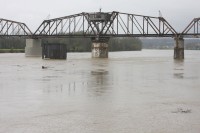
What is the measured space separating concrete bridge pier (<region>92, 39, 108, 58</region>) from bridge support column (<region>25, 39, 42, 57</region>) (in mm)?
19963

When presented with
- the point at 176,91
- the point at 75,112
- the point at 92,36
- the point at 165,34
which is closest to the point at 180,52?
the point at 165,34

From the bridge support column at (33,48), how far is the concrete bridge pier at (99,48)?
65.5 ft

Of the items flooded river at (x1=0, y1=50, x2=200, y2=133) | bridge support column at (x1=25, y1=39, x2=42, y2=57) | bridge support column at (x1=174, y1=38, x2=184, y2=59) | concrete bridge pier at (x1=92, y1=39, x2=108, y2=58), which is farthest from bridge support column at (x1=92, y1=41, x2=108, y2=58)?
flooded river at (x1=0, y1=50, x2=200, y2=133)

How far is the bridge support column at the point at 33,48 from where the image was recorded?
133625 millimetres

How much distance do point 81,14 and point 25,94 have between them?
107 m

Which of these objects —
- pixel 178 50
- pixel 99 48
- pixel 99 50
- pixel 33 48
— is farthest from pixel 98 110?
pixel 33 48

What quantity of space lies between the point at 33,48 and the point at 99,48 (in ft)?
80.8

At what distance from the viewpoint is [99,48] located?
398ft

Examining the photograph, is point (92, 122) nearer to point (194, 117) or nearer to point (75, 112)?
point (75, 112)

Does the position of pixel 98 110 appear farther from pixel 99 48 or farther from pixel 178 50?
pixel 99 48

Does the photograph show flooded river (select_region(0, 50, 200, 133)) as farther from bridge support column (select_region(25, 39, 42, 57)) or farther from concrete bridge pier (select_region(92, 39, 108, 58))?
bridge support column (select_region(25, 39, 42, 57))

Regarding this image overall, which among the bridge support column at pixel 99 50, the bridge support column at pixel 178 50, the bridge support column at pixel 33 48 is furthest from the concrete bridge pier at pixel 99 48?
the bridge support column at pixel 33 48

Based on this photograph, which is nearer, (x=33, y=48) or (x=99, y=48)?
(x=99, y=48)

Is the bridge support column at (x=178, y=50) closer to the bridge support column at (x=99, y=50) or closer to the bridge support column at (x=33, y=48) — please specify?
the bridge support column at (x=99, y=50)
